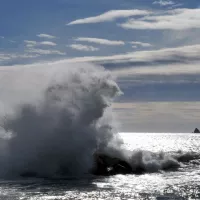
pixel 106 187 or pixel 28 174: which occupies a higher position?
pixel 28 174

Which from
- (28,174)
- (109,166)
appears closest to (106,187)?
(28,174)

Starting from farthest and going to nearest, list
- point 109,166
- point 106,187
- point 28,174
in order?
point 109,166 → point 28,174 → point 106,187

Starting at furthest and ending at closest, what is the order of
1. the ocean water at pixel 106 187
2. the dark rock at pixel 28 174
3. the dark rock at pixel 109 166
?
the dark rock at pixel 109 166 → the dark rock at pixel 28 174 → the ocean water at pixel 106 187

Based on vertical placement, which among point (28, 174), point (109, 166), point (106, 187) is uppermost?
point (109, 166)

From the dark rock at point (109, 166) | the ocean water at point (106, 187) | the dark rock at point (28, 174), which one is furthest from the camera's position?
the dark rock at point (109, 166)

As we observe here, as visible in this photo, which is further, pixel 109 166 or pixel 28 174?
pixel 109 166

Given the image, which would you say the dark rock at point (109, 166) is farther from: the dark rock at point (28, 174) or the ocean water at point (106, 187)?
the dark rock at point (28, 174)

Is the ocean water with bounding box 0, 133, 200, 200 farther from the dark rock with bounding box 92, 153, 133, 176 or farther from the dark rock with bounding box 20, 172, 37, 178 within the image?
the dark rock with bounding box 92, 153, 133, 176

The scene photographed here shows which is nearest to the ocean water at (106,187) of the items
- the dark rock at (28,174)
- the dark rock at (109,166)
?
the dark rock at (28,174)

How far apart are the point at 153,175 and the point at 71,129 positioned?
11.9 meters

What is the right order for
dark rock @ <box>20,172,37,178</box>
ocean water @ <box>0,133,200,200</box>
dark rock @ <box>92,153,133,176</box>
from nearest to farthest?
ocean water @ <box>0,133,200,200</box> < dark rock @ <box>20,172,37,178</box> < dark rock @ <box>92,153,133,176</box>

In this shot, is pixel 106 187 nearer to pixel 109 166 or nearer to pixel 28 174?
pixel 28 174

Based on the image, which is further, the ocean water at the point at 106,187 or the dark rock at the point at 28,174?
the dark rock at the point at 28,174

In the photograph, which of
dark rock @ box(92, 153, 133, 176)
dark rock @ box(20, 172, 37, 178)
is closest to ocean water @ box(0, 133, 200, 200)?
dark rock @ box(20, 172, 37, 178)
